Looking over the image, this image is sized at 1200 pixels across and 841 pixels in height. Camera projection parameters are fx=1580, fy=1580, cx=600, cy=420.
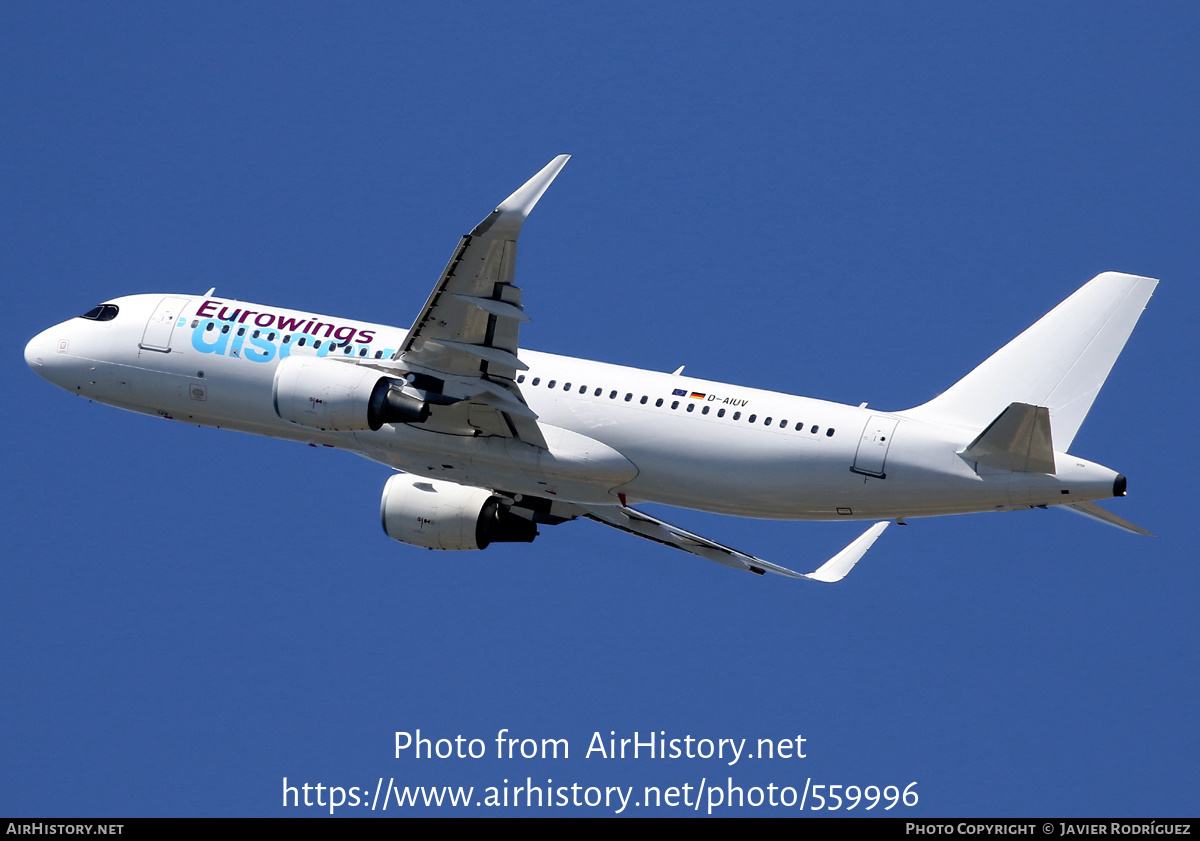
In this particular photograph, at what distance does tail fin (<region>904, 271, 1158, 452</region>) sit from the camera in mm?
32938

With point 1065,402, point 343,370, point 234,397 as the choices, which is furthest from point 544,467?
point 1065,402

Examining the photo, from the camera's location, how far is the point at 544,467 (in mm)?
34594

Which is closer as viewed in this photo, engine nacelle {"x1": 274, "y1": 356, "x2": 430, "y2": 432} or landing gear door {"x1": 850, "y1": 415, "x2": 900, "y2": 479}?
landing gear door {"x1": 850, "y1": 415, "x2": 900, "y2": 479}

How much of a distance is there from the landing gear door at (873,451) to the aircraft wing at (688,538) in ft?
21.6

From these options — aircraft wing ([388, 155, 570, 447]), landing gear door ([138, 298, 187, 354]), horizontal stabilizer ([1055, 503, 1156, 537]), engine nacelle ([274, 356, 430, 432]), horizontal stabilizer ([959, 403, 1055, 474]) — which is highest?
landing gear door ([138, 298, 187, 354])

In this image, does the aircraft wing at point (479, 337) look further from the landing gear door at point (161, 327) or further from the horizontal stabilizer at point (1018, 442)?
the horizontal stabilizer at point (1018, 442)

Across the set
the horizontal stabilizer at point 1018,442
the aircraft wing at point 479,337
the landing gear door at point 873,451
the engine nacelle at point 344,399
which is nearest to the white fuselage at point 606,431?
the landing gear door at point 873,451

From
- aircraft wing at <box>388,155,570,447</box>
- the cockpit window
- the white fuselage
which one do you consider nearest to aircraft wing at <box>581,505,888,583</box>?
the white fuselage

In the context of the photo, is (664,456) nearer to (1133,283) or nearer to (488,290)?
(488,290)

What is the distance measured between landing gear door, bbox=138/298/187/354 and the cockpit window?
52.7 inches

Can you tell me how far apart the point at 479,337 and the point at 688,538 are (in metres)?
9.74

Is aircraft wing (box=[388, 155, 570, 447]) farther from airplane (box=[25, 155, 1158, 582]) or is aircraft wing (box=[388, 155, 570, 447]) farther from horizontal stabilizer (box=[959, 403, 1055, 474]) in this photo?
horizontal stabilizer (box=[959, 403, 1055, 474])

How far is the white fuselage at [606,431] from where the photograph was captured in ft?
107

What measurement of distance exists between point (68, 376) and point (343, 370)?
30.8 feet
